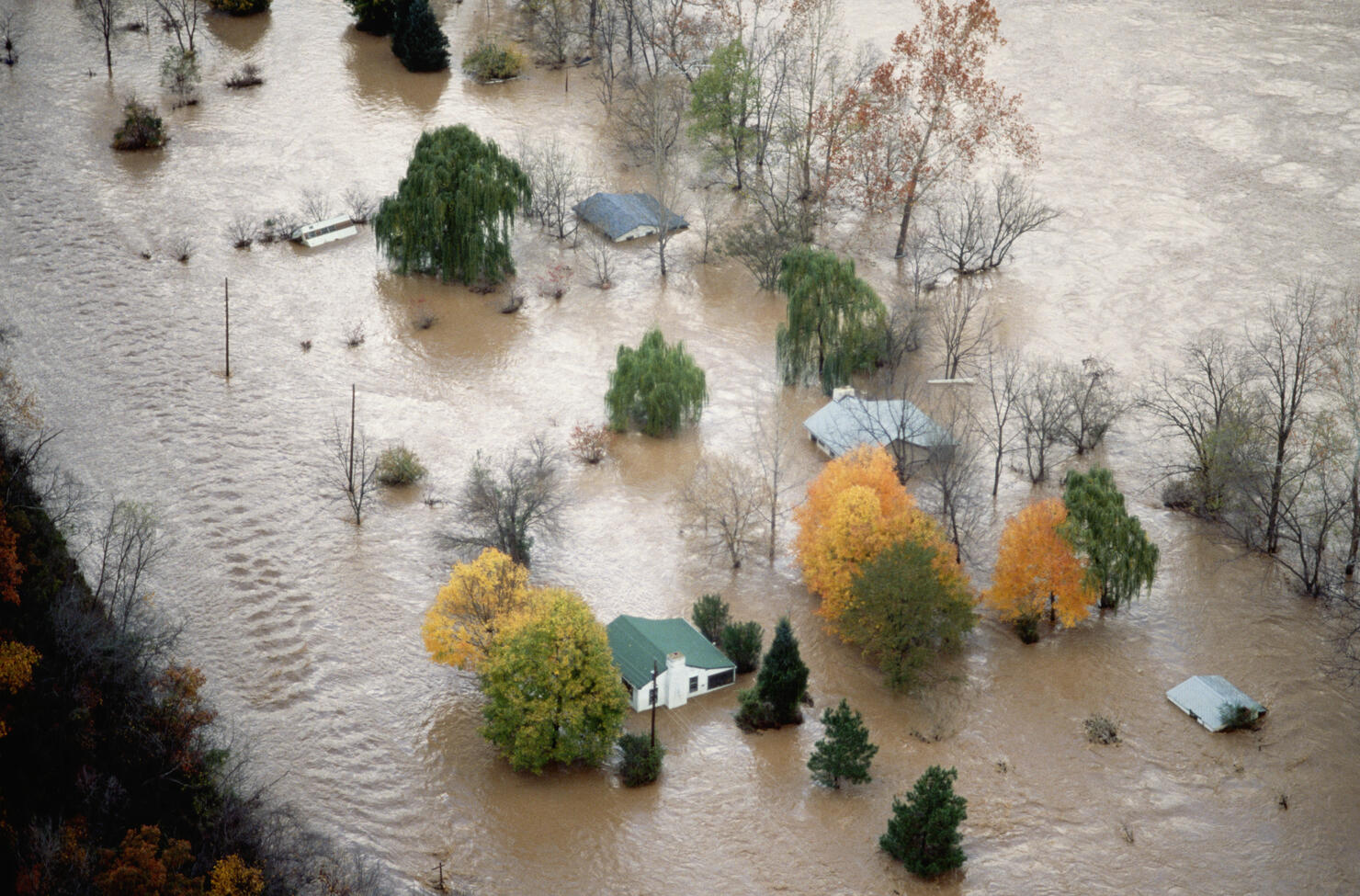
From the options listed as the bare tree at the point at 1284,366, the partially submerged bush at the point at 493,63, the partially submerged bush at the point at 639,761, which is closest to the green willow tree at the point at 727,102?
the partially submerged bush at the point at 493,63

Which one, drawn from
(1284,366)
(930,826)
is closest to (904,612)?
(930,826)

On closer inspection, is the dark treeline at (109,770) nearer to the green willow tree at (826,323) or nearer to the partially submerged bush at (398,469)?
the partially submerged bush at (398,469)

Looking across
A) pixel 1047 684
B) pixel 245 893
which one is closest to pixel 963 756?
pixel 1047 684

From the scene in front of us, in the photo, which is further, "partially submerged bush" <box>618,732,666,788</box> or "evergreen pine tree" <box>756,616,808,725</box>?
"evergreen pine tree" <box>756,616,808,725</box>

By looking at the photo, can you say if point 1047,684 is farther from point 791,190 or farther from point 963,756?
point 791,190

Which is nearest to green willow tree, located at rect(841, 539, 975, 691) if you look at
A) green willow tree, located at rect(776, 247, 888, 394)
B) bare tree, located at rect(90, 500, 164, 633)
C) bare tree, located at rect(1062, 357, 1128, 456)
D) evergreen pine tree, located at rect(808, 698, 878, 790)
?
evergreen pine tree, located at rect(808, 698, 878, 790)

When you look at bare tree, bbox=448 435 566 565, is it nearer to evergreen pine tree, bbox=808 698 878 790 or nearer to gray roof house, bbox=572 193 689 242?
evergreen pine tree, bbox=808 698 878 790

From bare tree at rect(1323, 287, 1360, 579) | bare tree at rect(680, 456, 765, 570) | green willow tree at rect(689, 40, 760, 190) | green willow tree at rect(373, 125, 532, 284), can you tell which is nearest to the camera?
bare tree at rect(1323, 287, 1360, 579)

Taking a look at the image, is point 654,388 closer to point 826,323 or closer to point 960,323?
point 826,323
